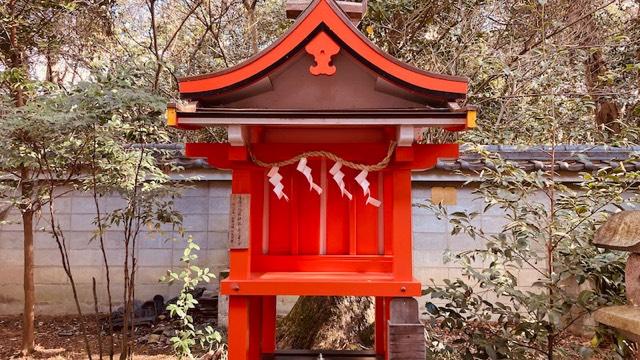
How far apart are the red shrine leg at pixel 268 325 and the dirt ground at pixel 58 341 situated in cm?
228

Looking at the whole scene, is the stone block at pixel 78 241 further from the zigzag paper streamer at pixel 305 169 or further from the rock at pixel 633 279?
the rock at pixel 633 279

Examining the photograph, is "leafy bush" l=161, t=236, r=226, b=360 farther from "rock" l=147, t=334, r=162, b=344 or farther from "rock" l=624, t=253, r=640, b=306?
"rock" l=624, t=253, r=640, b=306

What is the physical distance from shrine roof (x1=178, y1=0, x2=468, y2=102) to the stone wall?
15.3 ft

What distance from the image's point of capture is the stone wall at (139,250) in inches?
291

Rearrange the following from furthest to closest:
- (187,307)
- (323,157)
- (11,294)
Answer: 1. (11,294)
2. (187,307)
3. (323,157)

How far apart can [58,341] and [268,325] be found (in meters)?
4.05

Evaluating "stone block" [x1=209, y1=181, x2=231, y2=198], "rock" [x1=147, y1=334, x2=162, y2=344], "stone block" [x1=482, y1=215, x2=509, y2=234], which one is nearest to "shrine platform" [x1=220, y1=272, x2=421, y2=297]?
"rock" [x1=147, y1=334, x2=162, y2=344]

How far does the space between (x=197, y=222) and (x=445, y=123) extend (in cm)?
558

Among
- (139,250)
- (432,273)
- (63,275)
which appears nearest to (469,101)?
(432,273)

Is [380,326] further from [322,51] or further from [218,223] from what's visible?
[218,223]

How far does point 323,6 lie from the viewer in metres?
2.93

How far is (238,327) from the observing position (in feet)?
9.97

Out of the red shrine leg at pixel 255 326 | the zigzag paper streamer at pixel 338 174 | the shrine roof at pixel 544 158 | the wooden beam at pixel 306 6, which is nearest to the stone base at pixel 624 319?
the zigzag paper streamer at pixel 338 174

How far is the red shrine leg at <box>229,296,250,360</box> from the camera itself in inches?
119
